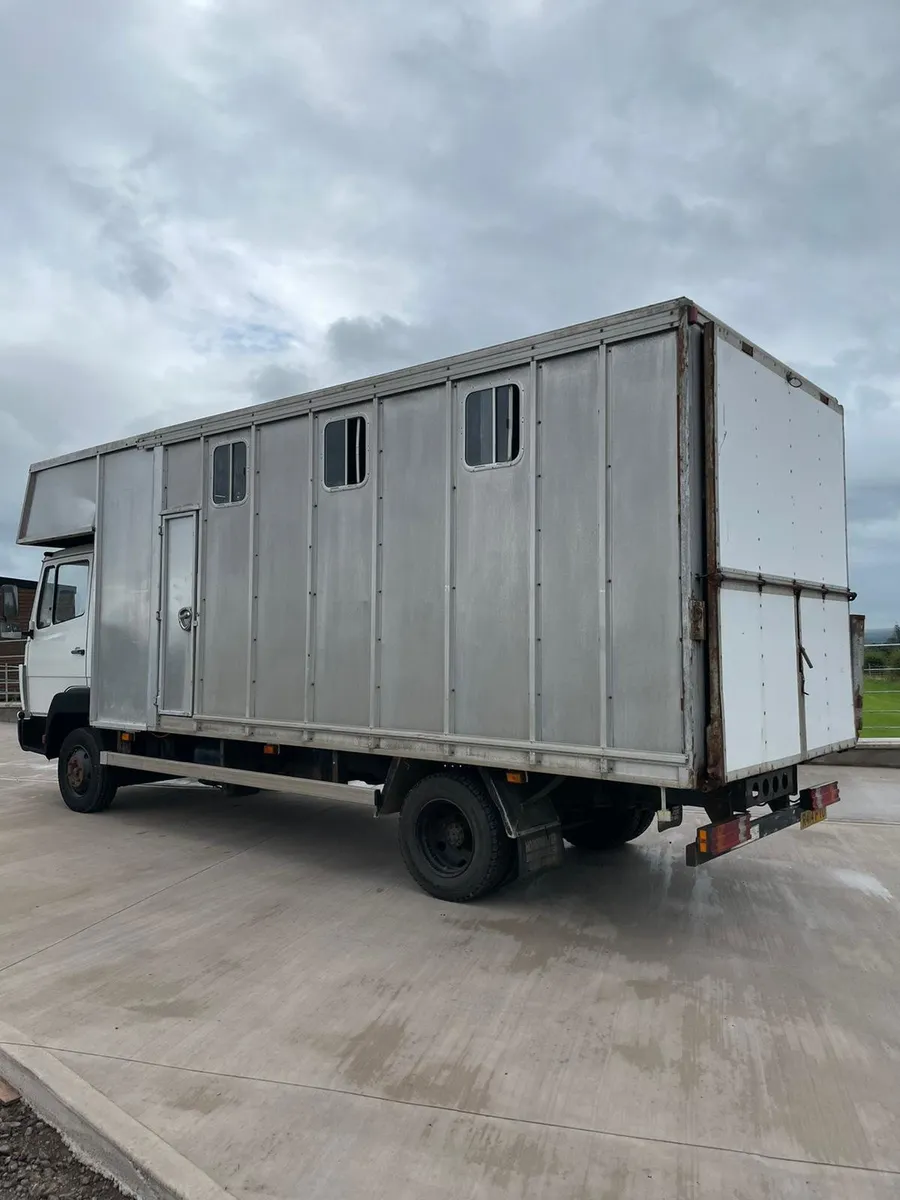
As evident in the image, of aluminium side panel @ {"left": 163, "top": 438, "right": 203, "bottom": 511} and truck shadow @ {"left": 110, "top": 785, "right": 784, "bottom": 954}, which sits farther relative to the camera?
aluminium side panel @ {"left": 163, "top": 438, "right": 203, "bottom": 511}

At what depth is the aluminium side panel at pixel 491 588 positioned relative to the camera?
17.2 ft

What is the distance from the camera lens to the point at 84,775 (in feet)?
28.2

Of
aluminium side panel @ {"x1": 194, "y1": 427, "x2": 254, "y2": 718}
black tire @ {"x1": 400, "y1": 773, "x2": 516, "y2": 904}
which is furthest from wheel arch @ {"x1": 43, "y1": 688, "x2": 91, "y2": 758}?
black tire @ {"x1": 400, "y1": 773, "x2": 516, "y2": 904}

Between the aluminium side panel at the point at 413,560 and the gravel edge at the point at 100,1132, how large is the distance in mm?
2883

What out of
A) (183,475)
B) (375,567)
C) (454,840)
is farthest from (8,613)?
(454,840)

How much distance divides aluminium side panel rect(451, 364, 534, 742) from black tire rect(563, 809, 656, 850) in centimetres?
179

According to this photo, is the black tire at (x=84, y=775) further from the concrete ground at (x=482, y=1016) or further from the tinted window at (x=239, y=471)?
the tinted window at (x=239, y=471)

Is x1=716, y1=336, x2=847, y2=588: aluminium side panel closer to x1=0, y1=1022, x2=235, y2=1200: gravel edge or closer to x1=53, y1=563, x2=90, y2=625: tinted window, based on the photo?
x1=0, y1=1022, x2=235, y2=1200: gravel edge

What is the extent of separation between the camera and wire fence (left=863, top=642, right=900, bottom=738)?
38.0ft

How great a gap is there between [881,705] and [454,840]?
10.3 m

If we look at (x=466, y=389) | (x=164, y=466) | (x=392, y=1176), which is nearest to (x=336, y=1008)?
(x=392, y=1176)

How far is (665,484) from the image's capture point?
4.67 metres

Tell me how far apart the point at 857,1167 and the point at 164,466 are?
22.7 ft

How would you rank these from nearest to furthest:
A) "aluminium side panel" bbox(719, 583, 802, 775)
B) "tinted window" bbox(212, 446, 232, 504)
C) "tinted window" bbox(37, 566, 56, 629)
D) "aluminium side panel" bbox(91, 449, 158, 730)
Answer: "aluminium side panel" bbox(719, 583, 802, 775) → "tinted window" bbox(212, 446, 232, 504) → "aluminium side panel" bbox(91, 449, 158, 730) → "tinted window" bbox(37, 566, 56, 629)
